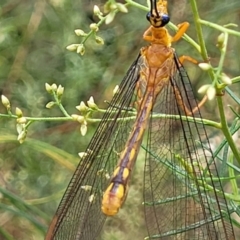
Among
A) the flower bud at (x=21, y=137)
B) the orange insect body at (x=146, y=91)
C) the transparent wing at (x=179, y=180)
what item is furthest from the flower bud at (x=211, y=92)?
the flower bud at (x=21, y=137)

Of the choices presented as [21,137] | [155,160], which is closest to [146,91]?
[155,160]

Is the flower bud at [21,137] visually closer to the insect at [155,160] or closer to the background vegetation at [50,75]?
the insect at [155,160]

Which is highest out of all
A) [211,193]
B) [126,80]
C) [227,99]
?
[227,99]

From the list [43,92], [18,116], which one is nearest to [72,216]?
[18,116]

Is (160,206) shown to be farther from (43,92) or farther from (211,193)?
(43,92)

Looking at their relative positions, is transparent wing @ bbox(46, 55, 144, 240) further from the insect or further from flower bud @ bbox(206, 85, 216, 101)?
flower bud @ bbox(206, 85, 216, 101)

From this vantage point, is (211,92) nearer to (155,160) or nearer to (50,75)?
(155,160)

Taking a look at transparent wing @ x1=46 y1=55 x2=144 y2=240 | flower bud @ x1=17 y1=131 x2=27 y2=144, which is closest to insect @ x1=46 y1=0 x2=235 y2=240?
transparent wing @ x1=46 y1=55 x2=144 y2=240

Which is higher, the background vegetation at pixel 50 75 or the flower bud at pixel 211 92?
the background vegetation at pixel 50 75
